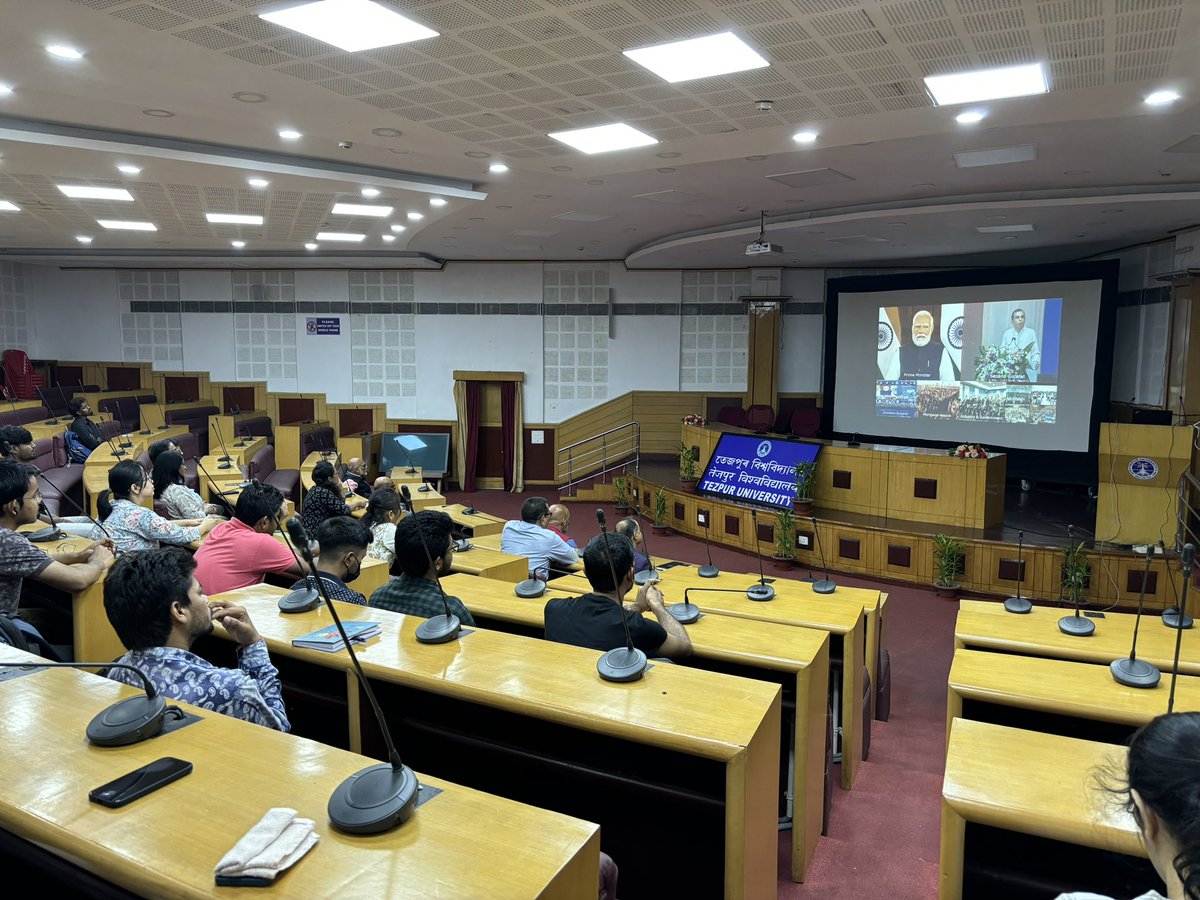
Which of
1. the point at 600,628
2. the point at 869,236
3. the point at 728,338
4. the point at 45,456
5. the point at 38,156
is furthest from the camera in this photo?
the point at 728,338

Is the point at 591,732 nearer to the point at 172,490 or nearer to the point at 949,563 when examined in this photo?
the point at 172,490

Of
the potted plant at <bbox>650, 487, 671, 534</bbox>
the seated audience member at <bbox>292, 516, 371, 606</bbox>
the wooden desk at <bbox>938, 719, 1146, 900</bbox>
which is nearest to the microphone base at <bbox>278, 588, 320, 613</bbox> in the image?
the seated audience member at <bbox>292, 516, 371, 606</bbox>

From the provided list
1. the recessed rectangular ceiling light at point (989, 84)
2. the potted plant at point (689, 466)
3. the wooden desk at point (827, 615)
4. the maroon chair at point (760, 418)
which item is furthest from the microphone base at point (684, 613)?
the maroon chair at point (760, 418)

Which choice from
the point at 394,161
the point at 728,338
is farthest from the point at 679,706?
the point at 728,338

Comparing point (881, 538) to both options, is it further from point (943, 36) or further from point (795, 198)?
point (943, 36)

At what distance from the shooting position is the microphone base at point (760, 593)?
11.4 ft

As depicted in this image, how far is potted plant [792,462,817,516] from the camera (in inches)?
332

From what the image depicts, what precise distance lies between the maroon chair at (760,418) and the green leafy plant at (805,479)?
12.9 ft

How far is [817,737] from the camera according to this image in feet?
8.91

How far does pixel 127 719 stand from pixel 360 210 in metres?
7.56

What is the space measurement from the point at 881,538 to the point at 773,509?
4.18ft

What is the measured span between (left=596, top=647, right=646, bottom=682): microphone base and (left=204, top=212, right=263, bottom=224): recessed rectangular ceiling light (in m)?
8.16

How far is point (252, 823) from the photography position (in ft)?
4.44

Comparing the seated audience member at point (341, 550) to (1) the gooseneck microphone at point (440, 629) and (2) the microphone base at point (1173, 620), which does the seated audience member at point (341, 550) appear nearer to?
(1) the gooseneck microphone at point (440, 629)
